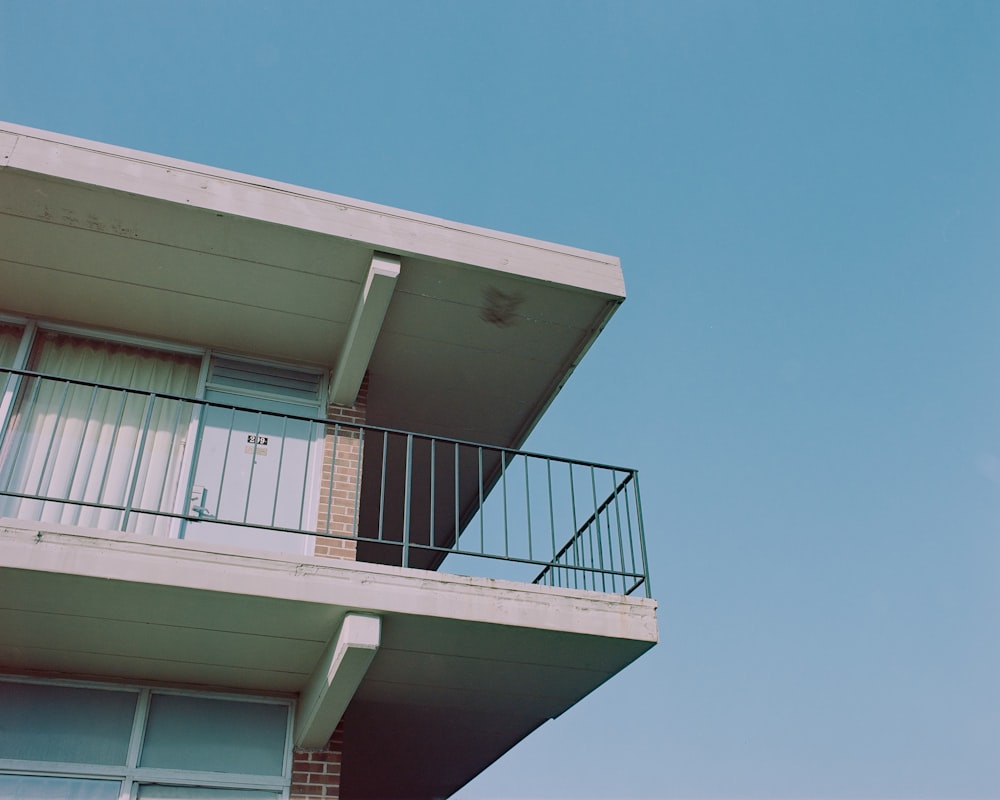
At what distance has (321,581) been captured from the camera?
6172 millimetres

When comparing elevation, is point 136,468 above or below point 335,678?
above

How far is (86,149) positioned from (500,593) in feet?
13.0

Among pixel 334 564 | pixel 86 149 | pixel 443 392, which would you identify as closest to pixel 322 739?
pixel 334 564

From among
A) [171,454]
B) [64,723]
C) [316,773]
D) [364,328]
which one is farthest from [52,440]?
[316,773]

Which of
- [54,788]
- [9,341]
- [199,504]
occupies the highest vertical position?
[9,341]

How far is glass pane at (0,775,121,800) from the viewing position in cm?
630

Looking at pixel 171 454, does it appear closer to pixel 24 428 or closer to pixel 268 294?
pixel 24 428

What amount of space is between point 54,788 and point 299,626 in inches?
71.1

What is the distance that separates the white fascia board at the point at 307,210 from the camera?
6773mm

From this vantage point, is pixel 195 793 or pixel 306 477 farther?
pixel 306 477

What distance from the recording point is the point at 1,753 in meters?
6.39

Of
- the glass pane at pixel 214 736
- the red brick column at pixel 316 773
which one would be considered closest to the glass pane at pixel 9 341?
the glass pane at pixel 214 736

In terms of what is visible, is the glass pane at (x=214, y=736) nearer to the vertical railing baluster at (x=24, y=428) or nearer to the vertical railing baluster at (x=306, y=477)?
the vertical railing baluster at (x=306, y=477)

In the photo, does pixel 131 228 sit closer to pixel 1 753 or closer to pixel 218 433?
pixel 218 433
